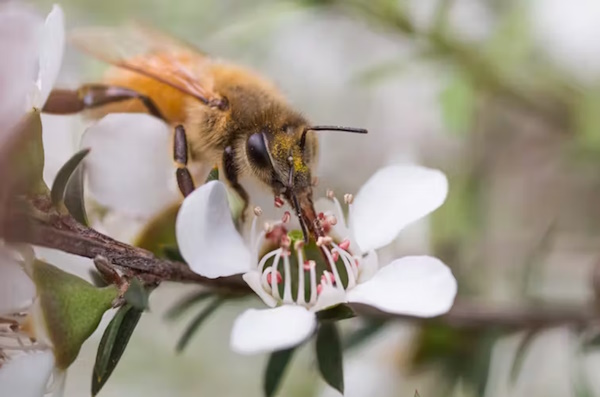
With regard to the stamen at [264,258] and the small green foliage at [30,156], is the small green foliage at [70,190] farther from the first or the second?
→ the stamen at [264,258]

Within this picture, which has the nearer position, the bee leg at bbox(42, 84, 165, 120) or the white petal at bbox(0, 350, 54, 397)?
the white petal at bbox(0, 350, 54, 397)

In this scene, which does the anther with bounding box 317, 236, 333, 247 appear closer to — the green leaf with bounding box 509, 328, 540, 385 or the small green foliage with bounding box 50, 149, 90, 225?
the small green foliage with bounding box 50, 149, 90, 225

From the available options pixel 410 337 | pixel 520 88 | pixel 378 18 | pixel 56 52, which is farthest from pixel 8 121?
pixel 520 88

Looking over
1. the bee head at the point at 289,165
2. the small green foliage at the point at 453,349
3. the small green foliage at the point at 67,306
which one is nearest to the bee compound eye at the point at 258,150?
the bee head at the point at 289,165

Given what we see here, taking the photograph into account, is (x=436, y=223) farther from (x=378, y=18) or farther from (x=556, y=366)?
(x=556, y=366)

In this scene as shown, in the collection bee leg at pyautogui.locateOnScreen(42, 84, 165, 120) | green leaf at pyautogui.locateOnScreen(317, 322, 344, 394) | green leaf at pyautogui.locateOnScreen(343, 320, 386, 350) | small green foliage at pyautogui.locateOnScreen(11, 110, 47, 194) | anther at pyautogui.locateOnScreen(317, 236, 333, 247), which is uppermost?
small green foliage at pyautogui.locateOnScreen(11, 110, 47, 194)

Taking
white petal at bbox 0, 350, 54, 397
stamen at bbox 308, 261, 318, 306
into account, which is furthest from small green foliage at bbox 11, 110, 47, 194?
stamen at bbox 308, 261, 318, 306
